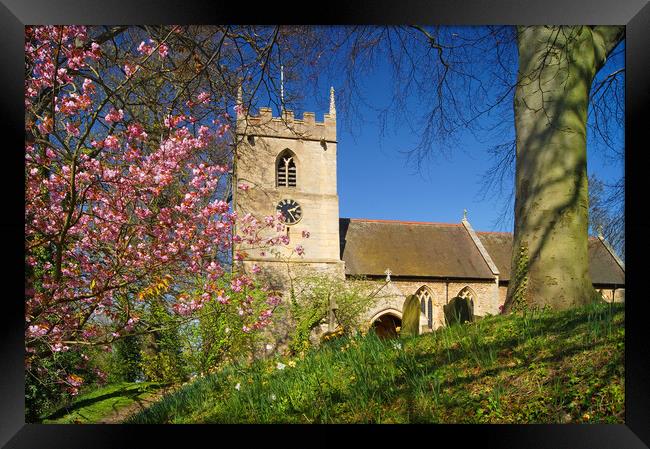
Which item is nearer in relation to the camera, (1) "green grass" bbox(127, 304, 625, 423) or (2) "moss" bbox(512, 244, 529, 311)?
(1) "green grass" bbox(127, 304, 625, 423)

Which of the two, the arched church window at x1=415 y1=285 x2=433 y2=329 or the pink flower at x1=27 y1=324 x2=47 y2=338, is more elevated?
the pink flower at x1=27 y1=324 x2=47 y2=338

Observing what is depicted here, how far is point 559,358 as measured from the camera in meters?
2.83

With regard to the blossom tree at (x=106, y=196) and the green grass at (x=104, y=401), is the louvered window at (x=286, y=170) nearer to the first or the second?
the blossom tree at (x=106, y=196)

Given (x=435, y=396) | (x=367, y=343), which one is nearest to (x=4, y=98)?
(x=367, y=343)

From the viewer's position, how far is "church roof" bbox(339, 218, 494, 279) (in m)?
11.7

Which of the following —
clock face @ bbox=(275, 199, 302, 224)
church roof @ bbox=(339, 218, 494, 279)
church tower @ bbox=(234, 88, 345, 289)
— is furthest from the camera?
church roof @ bbox=(339, 218, 494, 279)

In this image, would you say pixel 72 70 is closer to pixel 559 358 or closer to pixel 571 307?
pixel 559 358

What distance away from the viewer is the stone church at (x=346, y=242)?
8.67 metres

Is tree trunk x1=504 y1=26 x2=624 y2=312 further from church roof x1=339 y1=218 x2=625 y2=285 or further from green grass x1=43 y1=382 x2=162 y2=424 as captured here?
church roof x1=339 y1=218 x2=625 y2=285

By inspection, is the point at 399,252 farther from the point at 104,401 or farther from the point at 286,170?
the point at 104,401

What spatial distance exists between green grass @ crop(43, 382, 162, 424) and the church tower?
2792 millimetres

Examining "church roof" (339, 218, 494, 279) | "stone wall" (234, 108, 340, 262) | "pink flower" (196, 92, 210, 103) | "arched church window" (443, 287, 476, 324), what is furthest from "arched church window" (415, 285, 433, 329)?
"pink flower" (196, 92, 210, 103)
